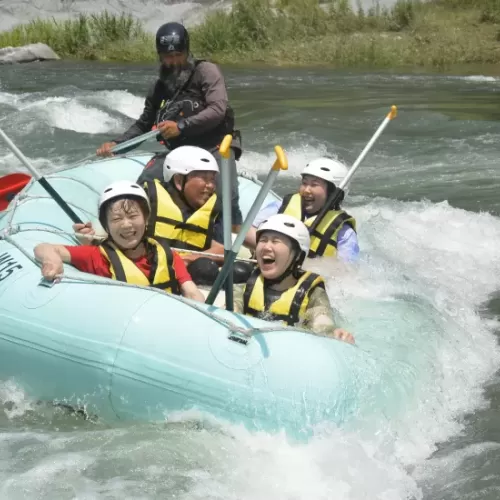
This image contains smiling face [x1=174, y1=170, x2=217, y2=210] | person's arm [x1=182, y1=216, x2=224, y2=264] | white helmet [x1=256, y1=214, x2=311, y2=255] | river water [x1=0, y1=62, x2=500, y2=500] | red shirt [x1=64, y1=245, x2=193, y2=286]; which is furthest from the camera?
smiling face [x1=174, y1=170, x2=217, y2=210]

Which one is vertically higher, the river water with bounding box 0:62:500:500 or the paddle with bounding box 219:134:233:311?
the paddle with bounding box 219:134:233:311

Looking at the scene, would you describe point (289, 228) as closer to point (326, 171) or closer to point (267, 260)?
point (267, 260)

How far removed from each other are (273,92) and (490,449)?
36.0ft

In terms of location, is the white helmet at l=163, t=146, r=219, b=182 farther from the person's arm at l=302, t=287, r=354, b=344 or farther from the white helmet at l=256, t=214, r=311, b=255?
the person's arm at l=302, t=287, r=354, b=344

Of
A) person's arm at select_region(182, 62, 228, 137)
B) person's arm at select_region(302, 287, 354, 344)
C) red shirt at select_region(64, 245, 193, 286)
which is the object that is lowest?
person's arm at select_region(302, 287, 354, 344)

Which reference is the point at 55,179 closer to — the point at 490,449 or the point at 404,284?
the point at 404,284

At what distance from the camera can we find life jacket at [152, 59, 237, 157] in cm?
541

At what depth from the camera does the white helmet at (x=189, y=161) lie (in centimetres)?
467

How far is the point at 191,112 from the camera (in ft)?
17.8

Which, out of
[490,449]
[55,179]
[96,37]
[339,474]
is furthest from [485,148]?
[96,37]

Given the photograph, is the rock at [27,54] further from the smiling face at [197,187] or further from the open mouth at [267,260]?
the open mouth at [267,260]

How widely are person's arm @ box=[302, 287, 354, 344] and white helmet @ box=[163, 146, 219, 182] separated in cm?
106

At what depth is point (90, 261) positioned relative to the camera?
4012 millimetres

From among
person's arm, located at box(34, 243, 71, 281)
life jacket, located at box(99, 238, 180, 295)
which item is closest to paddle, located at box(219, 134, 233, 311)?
life jacket, located at box(99, 238, 180, 295)
